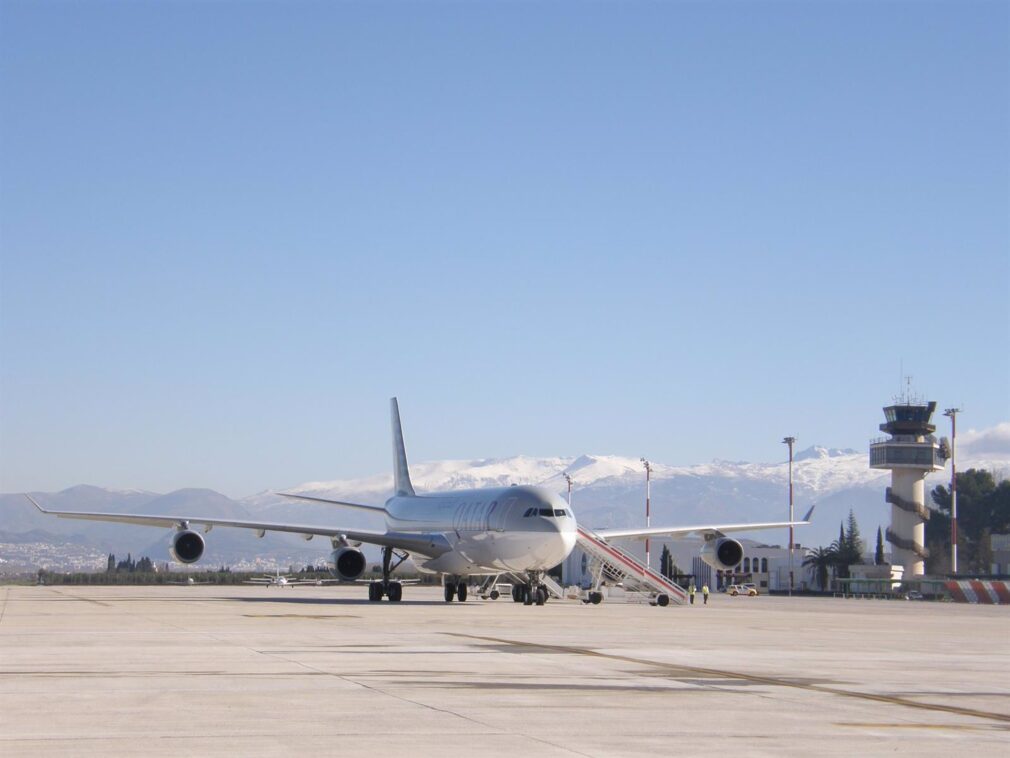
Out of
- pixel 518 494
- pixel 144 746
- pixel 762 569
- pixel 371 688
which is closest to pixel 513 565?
pixel 518 494

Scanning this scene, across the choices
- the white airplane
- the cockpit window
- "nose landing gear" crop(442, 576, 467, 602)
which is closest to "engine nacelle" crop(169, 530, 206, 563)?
the white airplane

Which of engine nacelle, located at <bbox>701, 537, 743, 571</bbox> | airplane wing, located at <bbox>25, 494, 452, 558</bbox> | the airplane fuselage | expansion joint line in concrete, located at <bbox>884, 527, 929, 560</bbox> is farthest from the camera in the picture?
expansion joint line in concrete, located at <bbox>884, 527, 929, 560</bbox>

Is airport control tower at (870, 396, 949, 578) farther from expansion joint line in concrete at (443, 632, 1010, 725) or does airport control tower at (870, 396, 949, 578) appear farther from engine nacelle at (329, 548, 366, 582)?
expansion joint line in concrete at (443, 632, 1010, 725)

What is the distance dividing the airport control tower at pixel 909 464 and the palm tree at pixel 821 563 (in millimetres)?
8459

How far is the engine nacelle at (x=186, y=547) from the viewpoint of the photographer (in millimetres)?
46656

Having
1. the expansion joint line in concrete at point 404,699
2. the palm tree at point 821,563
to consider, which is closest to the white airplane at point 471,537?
the expansion joint line in concrete at point 404,699

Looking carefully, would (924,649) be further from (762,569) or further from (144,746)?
(762,569)

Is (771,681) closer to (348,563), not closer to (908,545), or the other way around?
(348,563)

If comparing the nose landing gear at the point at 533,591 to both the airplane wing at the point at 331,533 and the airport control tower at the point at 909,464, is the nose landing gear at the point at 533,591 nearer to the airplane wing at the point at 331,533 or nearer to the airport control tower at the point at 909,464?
the airplane wing at the point at 331,533

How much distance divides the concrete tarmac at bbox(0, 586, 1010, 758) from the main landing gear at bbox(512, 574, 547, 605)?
1768cm

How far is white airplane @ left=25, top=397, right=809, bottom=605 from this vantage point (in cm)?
4378

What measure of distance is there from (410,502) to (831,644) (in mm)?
32067

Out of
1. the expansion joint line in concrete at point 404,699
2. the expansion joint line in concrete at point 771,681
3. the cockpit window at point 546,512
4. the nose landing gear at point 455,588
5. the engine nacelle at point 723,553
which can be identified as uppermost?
the cockpit window at point 546,512

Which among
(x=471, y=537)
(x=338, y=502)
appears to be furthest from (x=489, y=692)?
(x=338, y=502)
